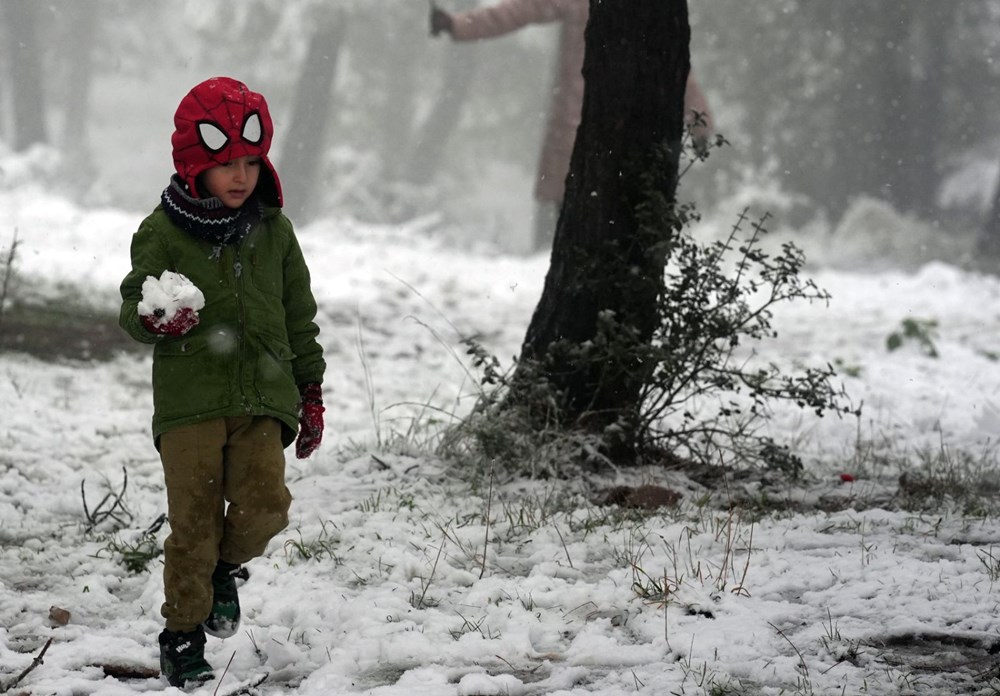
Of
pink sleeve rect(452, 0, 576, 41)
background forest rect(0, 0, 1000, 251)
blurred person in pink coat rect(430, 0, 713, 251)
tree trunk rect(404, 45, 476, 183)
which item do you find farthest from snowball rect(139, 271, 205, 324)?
tree trunk rect(404, 45, 476, 183)

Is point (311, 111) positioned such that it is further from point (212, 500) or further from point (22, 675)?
point (22, 675)

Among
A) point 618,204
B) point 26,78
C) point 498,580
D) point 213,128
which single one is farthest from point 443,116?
point 213,128

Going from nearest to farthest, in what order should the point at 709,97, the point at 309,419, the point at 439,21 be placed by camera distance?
the point at 309,419, the point at 439,21, the point at 709,97

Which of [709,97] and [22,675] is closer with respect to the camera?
[22,675]

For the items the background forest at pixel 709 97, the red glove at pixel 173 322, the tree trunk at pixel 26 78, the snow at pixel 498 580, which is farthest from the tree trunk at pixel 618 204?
the tree trunk at pixel 26 78

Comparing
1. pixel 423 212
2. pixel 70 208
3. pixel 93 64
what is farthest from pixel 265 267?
pixel 93 64

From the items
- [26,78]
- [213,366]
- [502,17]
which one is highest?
[26,78]

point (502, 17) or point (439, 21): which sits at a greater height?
point (502, 17)

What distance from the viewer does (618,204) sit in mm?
5121

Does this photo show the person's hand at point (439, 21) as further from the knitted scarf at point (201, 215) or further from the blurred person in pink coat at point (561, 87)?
the knitted scarf at point (201, 215)

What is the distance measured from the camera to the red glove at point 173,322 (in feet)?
9.57

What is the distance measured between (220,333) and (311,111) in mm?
19881

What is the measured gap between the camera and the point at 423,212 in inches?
988

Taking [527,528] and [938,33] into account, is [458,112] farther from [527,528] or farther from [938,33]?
[527,528]
